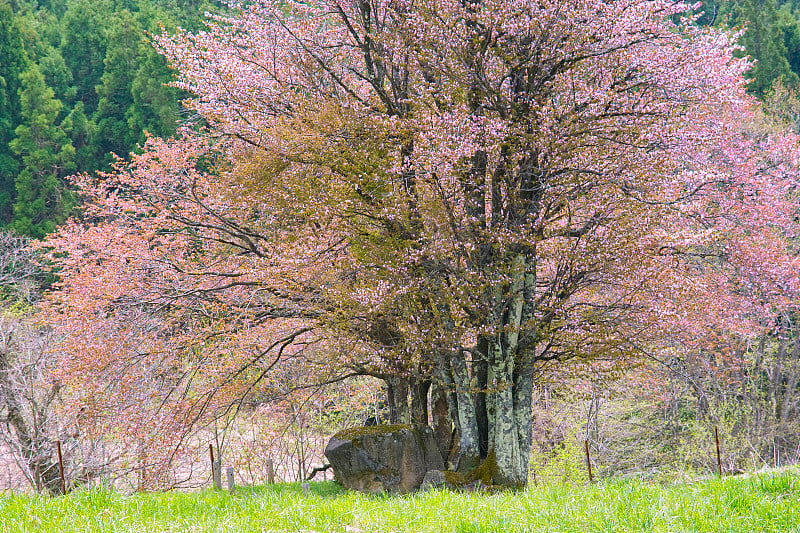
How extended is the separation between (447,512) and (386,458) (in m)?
5.80

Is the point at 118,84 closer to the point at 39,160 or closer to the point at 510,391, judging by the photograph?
the point at 39,160

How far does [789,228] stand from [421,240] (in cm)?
1271

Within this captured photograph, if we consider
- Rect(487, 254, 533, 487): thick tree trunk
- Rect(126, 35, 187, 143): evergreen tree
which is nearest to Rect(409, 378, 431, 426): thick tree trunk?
Rect(487, 254, 533, 487): thick tree trunk

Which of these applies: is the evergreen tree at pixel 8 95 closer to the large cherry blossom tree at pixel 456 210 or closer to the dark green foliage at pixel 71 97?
the dark green foliage at pixel 71 97

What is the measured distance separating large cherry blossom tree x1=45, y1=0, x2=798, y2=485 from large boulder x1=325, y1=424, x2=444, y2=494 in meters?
0.65

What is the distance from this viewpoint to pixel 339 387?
54.0 feet

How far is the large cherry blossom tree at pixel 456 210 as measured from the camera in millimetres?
8672

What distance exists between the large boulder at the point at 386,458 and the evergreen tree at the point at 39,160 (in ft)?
93.6

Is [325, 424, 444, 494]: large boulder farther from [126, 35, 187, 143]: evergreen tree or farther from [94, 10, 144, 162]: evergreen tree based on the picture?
[94, 10, 144, 162]: evergreen tree

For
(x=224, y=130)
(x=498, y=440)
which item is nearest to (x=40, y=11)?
(x=224, y=130)

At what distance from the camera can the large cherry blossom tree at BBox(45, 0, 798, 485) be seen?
867cm

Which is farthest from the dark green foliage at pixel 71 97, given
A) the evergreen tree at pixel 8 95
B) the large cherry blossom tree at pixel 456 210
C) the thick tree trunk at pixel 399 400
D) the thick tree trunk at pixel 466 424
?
the thick tree trunk at pixel 466 424

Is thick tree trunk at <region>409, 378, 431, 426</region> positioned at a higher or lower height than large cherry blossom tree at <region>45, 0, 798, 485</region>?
lower

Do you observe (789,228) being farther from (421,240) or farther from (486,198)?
(421,240)
